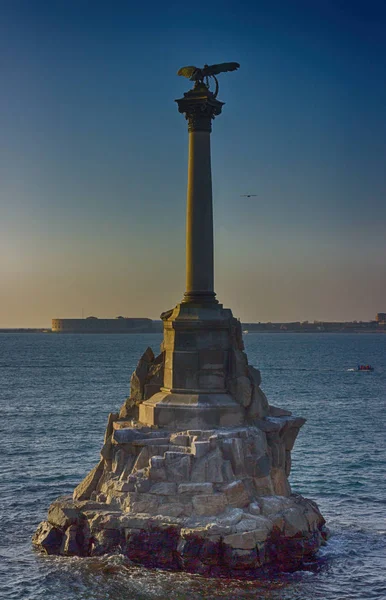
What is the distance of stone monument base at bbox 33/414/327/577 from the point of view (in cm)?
2034

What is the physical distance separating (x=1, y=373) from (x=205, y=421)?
2487 inches

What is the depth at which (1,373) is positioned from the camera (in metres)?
83.9

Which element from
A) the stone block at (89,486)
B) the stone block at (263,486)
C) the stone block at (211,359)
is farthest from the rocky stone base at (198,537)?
the stone block at (211,359)

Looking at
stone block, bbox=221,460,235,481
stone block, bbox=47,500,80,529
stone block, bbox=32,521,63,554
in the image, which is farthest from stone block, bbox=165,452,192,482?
Result: stone block, bbox=32,521,63,554

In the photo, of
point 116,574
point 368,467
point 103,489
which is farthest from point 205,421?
point 368,467

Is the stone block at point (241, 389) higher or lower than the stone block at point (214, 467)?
higher

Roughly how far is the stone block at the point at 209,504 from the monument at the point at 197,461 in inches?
0.9

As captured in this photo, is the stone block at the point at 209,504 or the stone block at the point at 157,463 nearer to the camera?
the stone block at the point at 209,504

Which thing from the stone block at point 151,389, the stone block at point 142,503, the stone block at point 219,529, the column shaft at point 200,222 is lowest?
the stone block at point 219,529

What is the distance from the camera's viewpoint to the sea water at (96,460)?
19.6m

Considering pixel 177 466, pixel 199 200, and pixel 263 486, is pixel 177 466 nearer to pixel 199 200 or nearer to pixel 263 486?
pixel 263 486

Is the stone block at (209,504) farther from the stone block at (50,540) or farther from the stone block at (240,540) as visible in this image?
the stone block at (50,540)

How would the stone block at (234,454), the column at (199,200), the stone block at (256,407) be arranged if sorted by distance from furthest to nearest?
the column at (199,200)
the stone block at (256,407)
the stone block at (234,454)

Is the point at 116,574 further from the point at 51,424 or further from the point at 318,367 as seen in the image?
the point at 318,367
